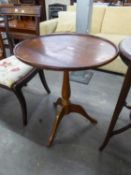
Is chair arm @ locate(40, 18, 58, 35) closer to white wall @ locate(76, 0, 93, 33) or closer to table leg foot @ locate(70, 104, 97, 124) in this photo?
white wall @ locate(76, 0, 93, 33)

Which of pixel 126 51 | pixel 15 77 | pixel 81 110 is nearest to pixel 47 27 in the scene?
pixel 15 77

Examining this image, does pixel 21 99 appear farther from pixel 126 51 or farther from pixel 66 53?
pixel 126 51

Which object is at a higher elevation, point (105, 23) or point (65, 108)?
point (105, 23)

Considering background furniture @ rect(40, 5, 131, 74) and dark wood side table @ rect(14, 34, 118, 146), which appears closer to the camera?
dark wood side table @ rect(14, 34, 118, 146)

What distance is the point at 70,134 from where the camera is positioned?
1.44m

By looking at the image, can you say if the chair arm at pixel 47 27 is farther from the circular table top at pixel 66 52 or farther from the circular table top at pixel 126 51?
the circular table top at pixel 126 51

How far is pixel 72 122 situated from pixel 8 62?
0.79 metres

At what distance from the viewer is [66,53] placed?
1121 millimetres

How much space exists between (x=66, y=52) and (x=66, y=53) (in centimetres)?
2

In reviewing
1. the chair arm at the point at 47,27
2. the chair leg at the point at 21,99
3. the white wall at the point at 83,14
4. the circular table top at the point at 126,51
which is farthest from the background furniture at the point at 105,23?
the chair leg at the point at 21,99

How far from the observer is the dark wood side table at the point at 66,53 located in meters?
0.97

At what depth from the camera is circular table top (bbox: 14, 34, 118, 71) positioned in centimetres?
97

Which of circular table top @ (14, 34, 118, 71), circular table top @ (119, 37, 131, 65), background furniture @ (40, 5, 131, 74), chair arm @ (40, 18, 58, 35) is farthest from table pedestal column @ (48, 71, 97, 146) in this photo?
chair arm @ (40, 18, 58, 35)

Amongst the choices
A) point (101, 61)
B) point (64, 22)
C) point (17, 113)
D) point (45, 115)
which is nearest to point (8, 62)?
point (17, 113)
